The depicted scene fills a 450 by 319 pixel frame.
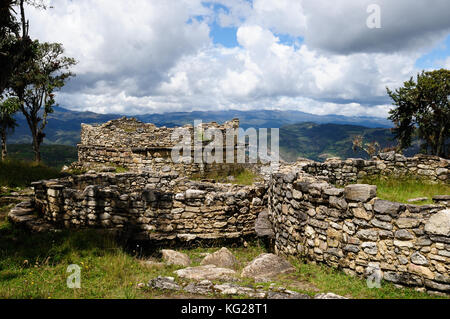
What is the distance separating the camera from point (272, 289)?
5.57 m

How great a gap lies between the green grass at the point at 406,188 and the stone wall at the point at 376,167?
399mm

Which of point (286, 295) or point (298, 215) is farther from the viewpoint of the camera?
point (298, 215)

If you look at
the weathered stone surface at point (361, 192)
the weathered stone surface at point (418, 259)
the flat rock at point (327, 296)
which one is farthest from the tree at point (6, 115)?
the weathered stone surface at point (418, 259)

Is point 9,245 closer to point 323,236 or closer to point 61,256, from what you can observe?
point 61,256

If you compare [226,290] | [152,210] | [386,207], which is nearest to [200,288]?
[226,290]

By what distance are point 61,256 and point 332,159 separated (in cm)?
1195

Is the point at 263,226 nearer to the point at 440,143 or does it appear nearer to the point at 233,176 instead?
the point at 233,176

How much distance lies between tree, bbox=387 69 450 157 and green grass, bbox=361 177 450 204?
23.0 metres

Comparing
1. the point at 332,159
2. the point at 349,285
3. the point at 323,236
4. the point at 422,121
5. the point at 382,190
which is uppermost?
the point at 422,121

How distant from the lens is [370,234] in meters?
6.12

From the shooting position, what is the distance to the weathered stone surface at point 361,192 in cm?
623

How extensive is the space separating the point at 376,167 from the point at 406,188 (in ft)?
6.20

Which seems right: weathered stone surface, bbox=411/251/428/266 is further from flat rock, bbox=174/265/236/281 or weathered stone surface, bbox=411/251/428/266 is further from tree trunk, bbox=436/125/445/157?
tree trunk, bbox=436/125/445/157
